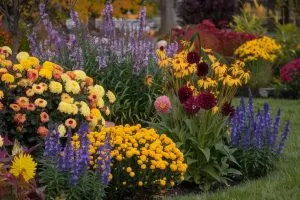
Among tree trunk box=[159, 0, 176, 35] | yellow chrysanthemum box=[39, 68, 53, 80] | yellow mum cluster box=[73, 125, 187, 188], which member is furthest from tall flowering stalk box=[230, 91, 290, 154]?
tree trunk box=[159, 0, 176, 35]

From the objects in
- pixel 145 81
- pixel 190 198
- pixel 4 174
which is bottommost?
pixel 190 198

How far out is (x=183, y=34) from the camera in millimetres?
14242

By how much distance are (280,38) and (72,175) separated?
11.1 metres

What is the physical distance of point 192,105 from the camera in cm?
602

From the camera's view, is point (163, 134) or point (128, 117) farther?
point (128, 117)

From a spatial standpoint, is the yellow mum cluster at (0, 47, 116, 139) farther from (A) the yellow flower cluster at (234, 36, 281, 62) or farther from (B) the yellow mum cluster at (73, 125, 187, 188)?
(A) the yellow flower cluster at (234, 36, 281, 62)

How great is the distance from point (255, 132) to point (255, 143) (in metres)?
0.11

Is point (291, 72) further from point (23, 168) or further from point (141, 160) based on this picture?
point (23, 168)

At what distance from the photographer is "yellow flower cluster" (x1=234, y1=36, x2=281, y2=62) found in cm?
1350

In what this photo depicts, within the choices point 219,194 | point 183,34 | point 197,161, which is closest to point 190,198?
point 219,194

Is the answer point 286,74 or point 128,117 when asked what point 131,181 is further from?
point 286,74

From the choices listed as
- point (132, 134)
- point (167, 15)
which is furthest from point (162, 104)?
point (167, 15)

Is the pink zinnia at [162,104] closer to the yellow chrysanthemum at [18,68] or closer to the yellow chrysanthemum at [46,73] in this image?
the yellow chrysanthemum at [46,73]

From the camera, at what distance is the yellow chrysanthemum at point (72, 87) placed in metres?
6.35
